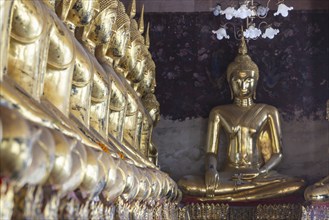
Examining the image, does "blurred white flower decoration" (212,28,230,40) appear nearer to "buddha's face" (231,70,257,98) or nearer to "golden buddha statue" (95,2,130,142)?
"buddha's face" (231,70,257,98)

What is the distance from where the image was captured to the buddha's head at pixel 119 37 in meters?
3.39

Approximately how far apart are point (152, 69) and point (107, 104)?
200cm

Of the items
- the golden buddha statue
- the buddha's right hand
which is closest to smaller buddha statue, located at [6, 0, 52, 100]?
the golden buddha statue

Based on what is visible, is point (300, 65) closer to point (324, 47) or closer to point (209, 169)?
point (324, 47)

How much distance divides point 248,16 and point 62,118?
3685 millimetres

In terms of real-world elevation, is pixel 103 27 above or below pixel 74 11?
above

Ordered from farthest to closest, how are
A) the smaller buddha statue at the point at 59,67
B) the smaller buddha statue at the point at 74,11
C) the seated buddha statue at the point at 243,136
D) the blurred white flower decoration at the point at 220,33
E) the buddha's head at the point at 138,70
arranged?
1. the blurred white flower decoration at the point at 220,33
2. the seated buddha statue at the point at 243,136
3. the buddha's head at the point at 138,70
4. the smaller buddha statue at the point at 74,11
5. the smaller buddha statue at the point at 59,67

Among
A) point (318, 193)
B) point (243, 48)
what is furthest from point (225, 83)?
point (318, 193)

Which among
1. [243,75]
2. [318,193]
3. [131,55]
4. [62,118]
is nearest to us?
[62,118]

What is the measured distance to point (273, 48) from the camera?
19.6 feet

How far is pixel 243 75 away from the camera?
5.77 metres

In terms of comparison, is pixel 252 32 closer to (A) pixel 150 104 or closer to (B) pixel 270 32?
(B) pixel 270 32

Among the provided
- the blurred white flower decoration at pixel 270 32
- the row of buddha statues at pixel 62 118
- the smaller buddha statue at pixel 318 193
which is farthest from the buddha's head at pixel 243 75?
the row of buddha statues at pixel 62 118

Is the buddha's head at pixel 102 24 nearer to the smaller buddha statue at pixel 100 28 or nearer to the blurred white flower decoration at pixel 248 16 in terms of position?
the smaller buddha statue at pixel 100 28
